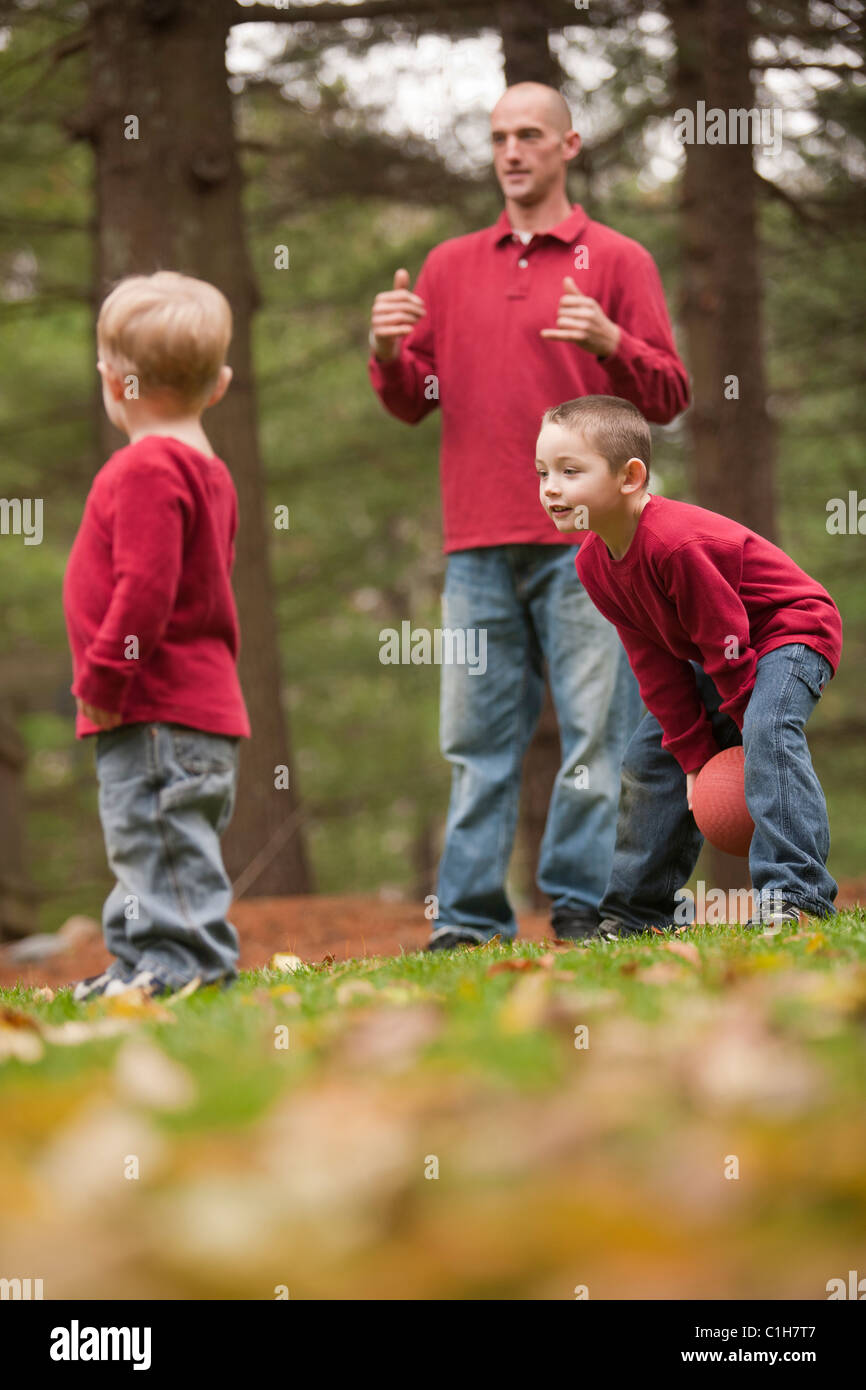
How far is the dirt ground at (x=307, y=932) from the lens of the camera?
6.17 meters

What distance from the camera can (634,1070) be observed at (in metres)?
1.95

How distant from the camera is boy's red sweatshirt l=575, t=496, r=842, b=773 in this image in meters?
3.98

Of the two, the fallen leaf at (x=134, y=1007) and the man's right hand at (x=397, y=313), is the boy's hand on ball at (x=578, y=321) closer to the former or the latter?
the man's right hand at (x=397, y=313)

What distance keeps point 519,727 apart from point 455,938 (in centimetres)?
77

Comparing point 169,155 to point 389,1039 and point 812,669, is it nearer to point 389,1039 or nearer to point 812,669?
point 812,669

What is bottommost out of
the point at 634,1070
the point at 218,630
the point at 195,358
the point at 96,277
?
the point at 634,1070

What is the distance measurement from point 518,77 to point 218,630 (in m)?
4.72

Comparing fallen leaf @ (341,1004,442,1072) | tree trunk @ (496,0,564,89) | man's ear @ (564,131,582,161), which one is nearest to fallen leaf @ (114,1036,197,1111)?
fallen leaf @ (341,1004,442,1072)

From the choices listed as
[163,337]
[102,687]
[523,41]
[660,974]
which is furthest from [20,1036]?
[523,41]

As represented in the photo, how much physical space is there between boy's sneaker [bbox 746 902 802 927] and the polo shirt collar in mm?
2463

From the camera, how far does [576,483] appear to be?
13.1 feet

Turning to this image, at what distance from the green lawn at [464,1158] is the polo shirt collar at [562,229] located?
328 cm
